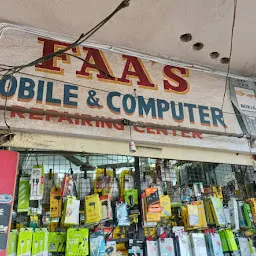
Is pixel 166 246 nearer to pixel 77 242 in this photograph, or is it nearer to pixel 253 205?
pixel 77 242

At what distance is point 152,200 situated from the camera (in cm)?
265

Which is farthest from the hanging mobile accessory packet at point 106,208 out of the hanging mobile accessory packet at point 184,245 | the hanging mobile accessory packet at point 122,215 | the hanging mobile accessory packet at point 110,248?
the hanging mobile accessory packet at point 184,245

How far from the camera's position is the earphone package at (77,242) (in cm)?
236

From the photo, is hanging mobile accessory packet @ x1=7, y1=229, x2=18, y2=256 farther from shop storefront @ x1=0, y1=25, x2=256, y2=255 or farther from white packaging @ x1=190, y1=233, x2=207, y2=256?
white packaging @ x1=190, y1=233, x2=207, y2=256

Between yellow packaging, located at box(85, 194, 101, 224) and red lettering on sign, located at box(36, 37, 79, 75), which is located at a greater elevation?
red lettering on sign, located at box(36, 37, 79, 75)

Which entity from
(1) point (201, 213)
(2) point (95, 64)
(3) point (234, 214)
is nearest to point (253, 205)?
(3) point (234, 214)

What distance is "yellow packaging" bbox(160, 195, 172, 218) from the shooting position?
2.76 m

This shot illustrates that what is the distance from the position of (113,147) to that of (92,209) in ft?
1.72

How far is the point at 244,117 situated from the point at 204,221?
107 centimetres

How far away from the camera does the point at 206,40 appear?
9.39 feet

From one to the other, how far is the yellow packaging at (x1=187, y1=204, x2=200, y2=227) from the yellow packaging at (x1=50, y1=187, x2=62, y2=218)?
1119 mm

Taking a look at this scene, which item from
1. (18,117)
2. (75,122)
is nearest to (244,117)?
(75,122)

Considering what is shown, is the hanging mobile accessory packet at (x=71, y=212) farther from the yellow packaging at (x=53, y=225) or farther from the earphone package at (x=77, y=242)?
the yellow packaging at (x=53, y=225)

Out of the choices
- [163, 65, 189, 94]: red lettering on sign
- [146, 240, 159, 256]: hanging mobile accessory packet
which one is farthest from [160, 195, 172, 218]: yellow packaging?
[163, 65, 189, 94]: red lettering on sign
